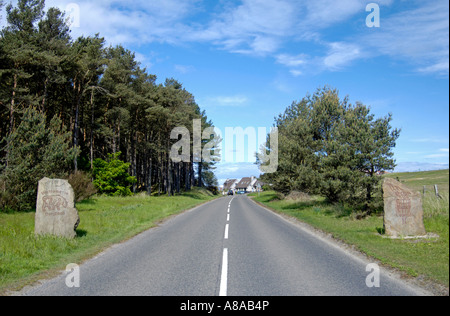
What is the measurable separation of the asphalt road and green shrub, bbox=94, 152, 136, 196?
24.7m

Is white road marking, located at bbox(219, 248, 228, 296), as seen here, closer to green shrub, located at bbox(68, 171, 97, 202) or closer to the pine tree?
the pine tree

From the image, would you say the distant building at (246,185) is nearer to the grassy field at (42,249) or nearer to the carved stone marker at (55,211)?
the grassy field at (42,249)

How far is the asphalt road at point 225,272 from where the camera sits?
539 centimetres

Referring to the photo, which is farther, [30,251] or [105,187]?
[105,187]

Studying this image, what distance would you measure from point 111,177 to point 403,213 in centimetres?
2989

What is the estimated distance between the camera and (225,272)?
6.57 m

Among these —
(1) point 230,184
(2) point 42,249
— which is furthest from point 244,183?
(2) point 42,249

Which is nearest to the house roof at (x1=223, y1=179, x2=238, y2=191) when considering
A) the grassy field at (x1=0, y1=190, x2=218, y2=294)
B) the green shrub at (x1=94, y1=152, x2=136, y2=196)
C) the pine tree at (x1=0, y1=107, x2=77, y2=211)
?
the green shrub at (x1=94, y1=152, x2=136, y2=196)

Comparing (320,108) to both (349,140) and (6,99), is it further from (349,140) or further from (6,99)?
(6,99)

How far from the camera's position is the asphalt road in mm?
5387

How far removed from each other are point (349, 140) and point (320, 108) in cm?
817
